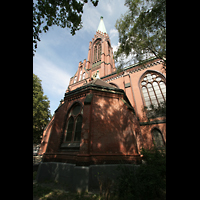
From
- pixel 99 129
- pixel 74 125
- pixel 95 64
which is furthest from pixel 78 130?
pixel 95 64

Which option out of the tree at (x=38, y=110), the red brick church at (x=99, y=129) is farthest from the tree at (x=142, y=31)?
the tree at (x=38, y=110)

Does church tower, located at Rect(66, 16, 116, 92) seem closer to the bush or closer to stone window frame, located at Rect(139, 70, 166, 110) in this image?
stone window frame, located at Rect(139, 70, 166, 110)

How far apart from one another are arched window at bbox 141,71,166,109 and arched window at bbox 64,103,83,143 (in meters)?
9.05

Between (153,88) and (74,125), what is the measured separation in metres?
11.2

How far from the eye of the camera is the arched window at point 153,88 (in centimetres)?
1291

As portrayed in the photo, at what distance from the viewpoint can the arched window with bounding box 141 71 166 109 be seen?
42.3 feet

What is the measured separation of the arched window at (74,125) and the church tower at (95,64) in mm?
10780

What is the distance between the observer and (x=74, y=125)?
27.1ft

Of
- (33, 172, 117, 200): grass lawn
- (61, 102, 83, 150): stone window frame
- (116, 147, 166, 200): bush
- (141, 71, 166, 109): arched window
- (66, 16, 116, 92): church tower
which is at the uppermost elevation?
(66, 16, 116, 92): church tower

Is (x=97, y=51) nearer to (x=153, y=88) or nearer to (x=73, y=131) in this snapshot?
(x=153, y=88)

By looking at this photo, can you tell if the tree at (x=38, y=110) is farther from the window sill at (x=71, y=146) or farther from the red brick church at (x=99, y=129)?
the window sill at (x=71, y=146)

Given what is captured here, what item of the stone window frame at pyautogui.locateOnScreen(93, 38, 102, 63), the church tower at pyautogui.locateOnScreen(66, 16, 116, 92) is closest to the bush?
the church tower at pyautogui.locateOnScreen(66, 16, 116, 92)
